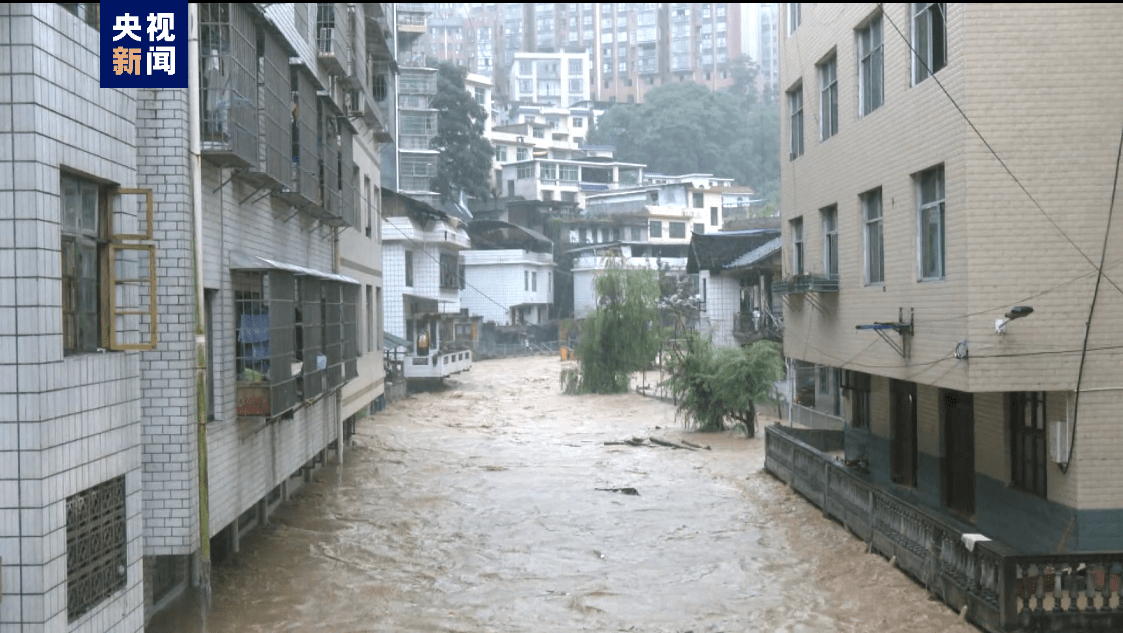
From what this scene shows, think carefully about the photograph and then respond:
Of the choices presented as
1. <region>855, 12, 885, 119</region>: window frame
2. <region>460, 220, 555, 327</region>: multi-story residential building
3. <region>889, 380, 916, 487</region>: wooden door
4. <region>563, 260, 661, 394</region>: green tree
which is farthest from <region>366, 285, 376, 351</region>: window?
<region>460, 220, 555, 327</region>: multi-story residential building

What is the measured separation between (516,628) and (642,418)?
25251 mm

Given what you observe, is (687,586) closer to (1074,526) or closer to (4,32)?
(1074,526)

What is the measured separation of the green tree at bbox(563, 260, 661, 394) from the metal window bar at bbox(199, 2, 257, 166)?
35.5 m

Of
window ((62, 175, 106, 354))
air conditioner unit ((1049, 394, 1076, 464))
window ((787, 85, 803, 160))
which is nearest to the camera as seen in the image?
window ((62, 175, 106, 354))

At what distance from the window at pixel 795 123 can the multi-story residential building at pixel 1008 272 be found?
15.7ft

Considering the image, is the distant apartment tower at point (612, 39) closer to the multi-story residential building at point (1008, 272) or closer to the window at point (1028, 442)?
the multi-story residential building at point (1008, 272)

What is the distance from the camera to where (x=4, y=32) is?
22.4 feet

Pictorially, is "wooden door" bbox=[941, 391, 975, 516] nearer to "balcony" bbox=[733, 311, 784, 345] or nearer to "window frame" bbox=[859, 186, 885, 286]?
"window frame" bbox=[859, 186, 885, 286]

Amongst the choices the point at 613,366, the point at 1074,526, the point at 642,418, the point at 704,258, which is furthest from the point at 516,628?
the point at 613,366

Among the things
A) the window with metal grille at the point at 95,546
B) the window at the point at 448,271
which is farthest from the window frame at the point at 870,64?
the window at the point at 448,271

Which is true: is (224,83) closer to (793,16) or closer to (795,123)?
(795,123)

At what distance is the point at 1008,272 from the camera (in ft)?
40.0

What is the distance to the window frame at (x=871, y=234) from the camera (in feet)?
52.0

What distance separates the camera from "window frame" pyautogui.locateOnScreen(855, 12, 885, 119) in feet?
51.1
